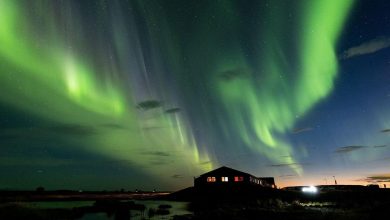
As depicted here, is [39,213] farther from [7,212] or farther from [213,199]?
[213,199]

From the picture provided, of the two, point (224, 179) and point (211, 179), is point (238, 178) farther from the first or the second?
point (211, 179)

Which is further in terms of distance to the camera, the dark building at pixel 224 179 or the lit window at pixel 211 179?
the lit window at pixel 211 179

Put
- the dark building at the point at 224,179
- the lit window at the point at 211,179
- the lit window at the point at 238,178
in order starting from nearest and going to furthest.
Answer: the dark building at the point at 224,179 < the lit window at the point at 238,178 < the lit window at the point at 211,179

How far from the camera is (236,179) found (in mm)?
70000

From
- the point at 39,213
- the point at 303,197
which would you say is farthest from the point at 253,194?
the point at 39,213

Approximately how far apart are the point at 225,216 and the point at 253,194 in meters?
34.3

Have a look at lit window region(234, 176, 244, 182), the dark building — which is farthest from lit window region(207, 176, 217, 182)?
lit window region(234, 176, 244, 182)

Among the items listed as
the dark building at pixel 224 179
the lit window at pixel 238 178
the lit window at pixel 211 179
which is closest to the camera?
the dark building at pixel 224 179

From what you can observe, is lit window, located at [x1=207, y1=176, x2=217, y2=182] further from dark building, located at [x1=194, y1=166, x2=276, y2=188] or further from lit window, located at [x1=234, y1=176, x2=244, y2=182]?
lit window, located at [x1=234, y1=176, x2=244, y2=182]

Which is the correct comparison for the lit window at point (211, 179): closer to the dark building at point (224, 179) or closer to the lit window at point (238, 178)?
the dark building at point (224, 179)

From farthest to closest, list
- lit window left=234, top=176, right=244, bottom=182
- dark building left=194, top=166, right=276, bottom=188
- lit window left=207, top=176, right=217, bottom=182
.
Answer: lit window left=207, top=176, right=217, bottom=182, lit window left=234, top=176, right=244, bottom=182, dark building left=194, top=166, right=276, bottom=188

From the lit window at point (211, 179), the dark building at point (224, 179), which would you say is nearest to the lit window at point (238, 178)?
the dark building at point (224, 179)

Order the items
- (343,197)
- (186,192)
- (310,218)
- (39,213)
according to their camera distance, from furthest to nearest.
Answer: (186,192) < (343,197) < (39,213) < (310,218)

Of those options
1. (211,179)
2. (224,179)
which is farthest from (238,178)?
(211,179)
